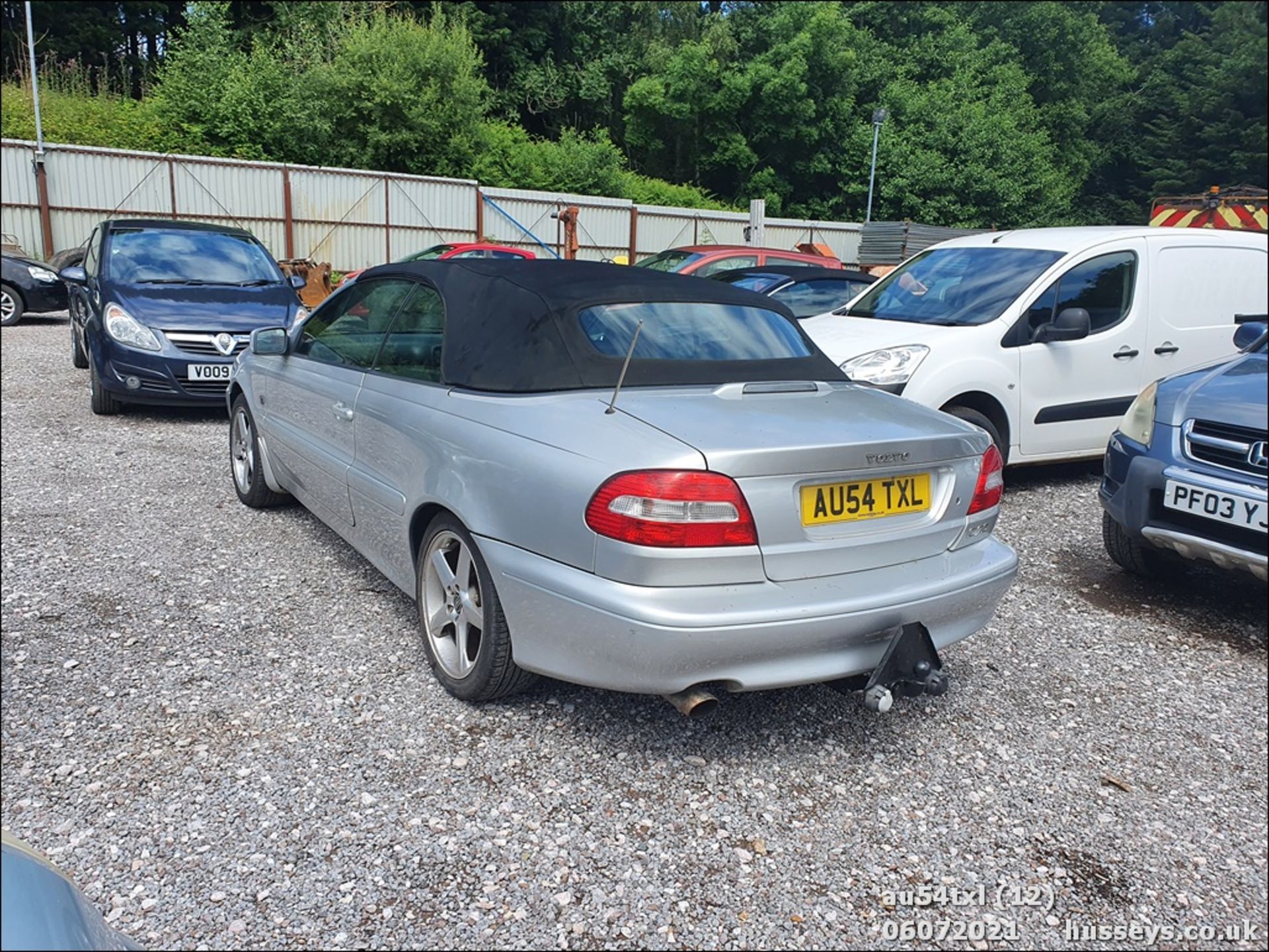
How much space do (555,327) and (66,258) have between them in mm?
15656

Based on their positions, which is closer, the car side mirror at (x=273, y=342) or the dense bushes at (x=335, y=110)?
the car side mirror at (x=273, y=342)

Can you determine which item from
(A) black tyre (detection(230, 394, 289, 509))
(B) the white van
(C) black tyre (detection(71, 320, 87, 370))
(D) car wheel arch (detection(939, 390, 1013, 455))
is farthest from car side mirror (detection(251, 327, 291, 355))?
(C) black tyre (detection(71, 320, 87, 370))

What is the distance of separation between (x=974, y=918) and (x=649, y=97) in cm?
3204

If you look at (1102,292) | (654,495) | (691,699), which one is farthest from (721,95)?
(1102,292)

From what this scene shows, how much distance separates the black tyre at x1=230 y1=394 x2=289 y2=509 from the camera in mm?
4793

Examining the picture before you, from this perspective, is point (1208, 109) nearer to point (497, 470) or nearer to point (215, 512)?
point (497, 470)

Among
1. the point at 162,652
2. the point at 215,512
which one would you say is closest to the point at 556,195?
the point at 215,512

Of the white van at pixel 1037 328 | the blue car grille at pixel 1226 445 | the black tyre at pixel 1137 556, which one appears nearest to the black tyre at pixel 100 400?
the white van at pixel 1037 328

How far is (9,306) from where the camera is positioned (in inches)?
474

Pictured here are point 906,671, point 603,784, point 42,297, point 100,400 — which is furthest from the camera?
point 42,297

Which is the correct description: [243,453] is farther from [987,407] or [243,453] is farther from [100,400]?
[987,407]

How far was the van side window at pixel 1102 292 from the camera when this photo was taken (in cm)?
138

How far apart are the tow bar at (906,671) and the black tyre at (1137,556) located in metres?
0.52

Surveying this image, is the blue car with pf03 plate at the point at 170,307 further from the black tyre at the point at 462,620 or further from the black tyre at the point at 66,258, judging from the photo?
the black tyre at the point at 66,258
